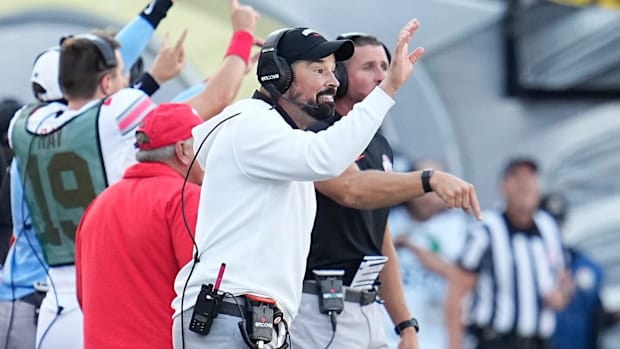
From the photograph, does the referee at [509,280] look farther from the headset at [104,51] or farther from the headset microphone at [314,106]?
the headset microphone at [314,106]

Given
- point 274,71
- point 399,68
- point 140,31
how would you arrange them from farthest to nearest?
point 140,31
point 274,71
point 399,68

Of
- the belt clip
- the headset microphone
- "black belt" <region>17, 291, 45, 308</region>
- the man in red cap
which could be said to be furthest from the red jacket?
"black belt" <region>17, 291, 45, 308</region>

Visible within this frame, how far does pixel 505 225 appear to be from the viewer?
9523mm

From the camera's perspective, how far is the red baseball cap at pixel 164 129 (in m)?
5.07

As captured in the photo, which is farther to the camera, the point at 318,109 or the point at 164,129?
the point at 164,129

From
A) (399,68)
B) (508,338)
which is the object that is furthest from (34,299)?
(508,338)

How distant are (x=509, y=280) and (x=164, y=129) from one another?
16.1 ft

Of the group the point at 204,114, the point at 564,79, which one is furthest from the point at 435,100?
the point at 204,114

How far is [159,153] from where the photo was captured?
508 cm

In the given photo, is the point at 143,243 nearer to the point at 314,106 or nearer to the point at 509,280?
the point at 314,106

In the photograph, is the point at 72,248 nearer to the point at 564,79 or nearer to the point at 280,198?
the point at 280,198

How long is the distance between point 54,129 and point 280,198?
1.75 metres

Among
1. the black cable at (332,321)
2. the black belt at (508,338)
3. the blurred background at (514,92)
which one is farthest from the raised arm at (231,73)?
the blurred background at (514,92)

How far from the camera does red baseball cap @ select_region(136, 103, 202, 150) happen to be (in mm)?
5070
